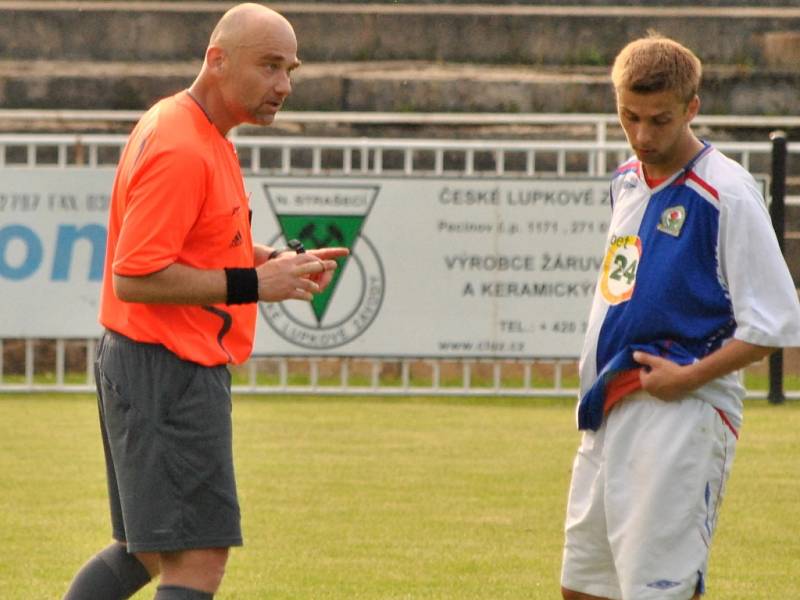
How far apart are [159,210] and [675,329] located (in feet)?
3.99

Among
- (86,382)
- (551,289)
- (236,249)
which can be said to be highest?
(236,249)

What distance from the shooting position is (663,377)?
4.21 metres

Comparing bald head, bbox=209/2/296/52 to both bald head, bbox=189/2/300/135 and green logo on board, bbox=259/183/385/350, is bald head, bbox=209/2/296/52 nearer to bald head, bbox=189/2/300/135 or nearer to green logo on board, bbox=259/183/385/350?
bald head, bbox=189/2/300/135

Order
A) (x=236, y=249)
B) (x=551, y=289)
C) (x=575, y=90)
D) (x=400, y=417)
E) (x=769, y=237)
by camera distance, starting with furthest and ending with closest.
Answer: (x=575, y=90), (x=551, y=289), (x=400, y=417), (x=236, y=249), (x=769, y=237)

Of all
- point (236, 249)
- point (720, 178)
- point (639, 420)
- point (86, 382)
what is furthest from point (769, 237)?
point (86, 382)

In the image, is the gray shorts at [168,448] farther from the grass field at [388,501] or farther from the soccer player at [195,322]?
the grass field at [388,501]

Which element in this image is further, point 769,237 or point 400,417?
point 400,417

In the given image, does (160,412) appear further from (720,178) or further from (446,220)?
(446,220)

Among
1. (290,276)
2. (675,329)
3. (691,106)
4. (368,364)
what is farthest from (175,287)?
(368,364)

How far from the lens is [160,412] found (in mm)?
4402

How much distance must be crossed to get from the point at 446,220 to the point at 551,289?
803mm

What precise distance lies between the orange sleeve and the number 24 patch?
98 cm

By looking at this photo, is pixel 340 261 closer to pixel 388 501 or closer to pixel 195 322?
pixel 388 501

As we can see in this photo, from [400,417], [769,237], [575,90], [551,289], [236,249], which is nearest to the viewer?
[769,237]
